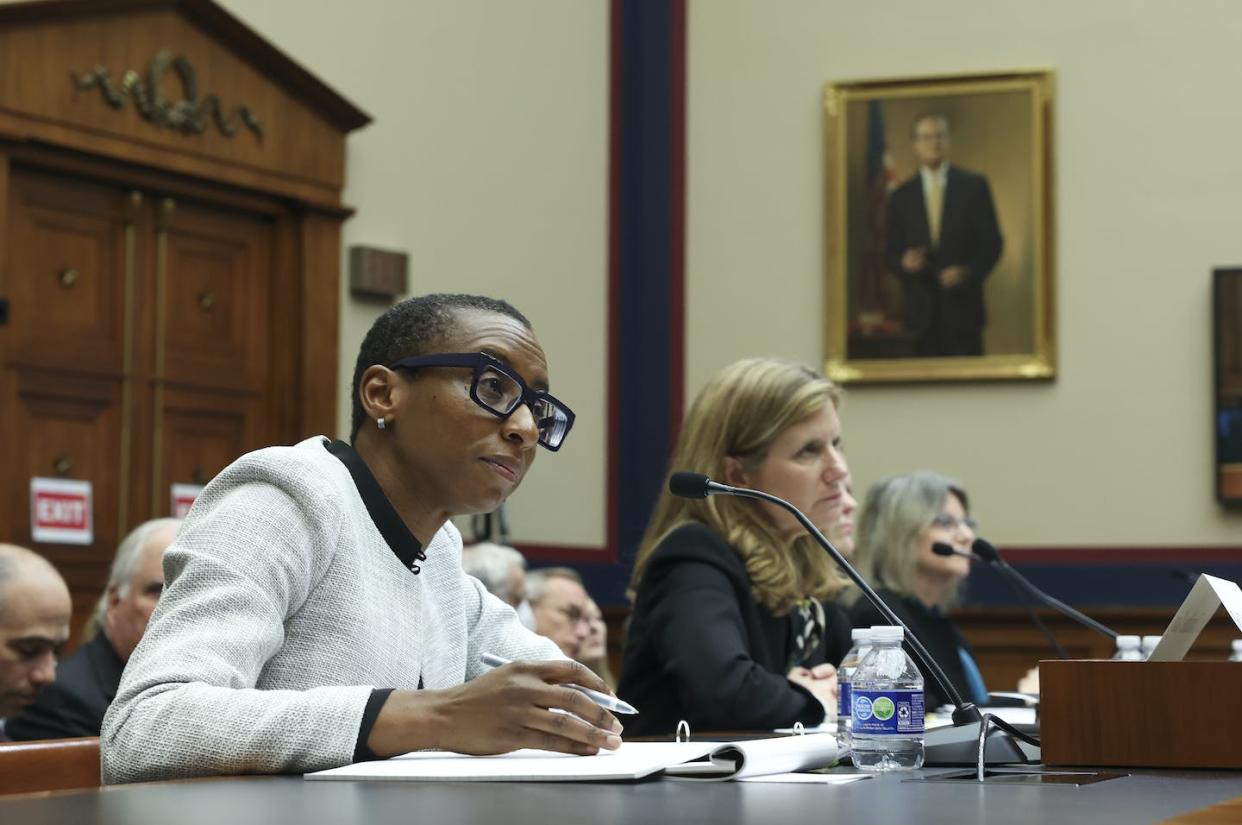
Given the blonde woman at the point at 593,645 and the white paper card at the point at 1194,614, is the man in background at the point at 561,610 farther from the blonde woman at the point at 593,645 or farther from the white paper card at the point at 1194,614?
the white paper card at the point at 1194,614

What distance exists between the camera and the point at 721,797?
1663mm

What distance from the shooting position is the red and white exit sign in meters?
6.07

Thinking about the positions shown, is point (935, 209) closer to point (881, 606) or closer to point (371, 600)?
point (881, 606)

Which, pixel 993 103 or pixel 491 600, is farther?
pixel 993 103

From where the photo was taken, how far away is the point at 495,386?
238 cm

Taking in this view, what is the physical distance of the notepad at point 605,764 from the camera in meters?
1.79

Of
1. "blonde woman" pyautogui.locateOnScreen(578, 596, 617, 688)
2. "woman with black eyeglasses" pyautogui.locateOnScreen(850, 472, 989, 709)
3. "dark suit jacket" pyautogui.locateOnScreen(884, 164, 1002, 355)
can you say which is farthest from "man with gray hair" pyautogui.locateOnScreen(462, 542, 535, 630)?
"dark suit jacket" pyautogui.locateOnScreen(884, 164, 1002, 355)

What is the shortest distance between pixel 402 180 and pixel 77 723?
4278 millimetres

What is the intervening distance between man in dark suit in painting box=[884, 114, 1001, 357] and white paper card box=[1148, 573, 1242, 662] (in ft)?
19.5

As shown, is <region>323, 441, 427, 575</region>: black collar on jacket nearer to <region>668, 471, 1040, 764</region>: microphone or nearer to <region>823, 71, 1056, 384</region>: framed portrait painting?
<region>668, 471, 1040, 764</region>: microphone

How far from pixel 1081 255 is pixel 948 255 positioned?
59 cm

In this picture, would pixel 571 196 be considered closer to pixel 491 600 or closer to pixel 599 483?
pixel 599 483

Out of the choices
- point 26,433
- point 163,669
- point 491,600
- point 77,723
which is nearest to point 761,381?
point 491,600

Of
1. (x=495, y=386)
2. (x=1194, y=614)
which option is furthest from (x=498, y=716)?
(x=1194, y=614)
